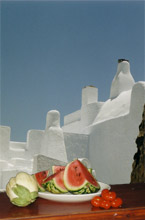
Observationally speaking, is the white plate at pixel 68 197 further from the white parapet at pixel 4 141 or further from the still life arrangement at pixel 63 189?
the white parapet at pixel 4 141

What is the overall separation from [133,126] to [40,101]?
9.77ft

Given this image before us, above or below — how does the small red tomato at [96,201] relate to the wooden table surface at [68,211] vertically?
above

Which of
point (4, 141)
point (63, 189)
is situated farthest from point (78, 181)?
point (4, 141)

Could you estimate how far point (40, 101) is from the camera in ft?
26.4

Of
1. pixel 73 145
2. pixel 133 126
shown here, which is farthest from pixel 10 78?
pixel 133 126

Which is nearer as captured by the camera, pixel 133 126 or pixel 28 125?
pixel 133 126

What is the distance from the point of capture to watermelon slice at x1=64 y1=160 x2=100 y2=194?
3.41ft

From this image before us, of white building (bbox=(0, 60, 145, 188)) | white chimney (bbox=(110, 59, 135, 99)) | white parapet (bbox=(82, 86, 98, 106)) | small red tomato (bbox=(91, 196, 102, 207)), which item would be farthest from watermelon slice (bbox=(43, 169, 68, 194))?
white parapet (bbox=(82, 86, 98, 106))

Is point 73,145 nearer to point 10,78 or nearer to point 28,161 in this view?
point 28,161

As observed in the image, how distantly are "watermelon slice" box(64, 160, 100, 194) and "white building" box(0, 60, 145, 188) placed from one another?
5074mm

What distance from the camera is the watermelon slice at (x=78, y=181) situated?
1.04 m

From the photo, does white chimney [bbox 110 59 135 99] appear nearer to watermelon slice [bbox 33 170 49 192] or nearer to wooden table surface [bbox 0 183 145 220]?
watermelon slice [bbox 33 170 49 192]

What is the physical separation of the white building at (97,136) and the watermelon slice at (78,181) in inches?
200

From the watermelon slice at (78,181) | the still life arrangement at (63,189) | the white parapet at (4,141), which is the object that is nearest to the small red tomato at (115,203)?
the still life arrangement at (63,189)
